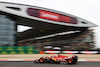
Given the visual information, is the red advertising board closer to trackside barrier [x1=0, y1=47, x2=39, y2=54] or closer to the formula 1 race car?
trackside barrier [x1=0, y1=47, x2=39, y2=54]

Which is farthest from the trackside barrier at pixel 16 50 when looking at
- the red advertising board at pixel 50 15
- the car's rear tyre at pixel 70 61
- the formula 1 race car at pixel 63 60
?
the car's rear tyre at pixel 70 61

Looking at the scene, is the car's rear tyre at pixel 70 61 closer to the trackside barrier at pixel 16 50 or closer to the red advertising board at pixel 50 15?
the trackside barrier at pixel 16 50

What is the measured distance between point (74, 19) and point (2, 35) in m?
18.3

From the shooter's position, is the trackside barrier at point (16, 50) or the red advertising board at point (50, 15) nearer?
the trackside barrier at point (16, 50)

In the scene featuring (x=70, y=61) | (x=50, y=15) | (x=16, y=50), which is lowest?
(x=16, y=50)

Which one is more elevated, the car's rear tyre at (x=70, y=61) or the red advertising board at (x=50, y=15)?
the red advertising board at (x=50, y=15)

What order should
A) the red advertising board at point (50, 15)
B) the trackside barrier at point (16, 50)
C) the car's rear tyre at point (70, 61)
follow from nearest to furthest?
the car's rear tyre at point (70, 61), the trackside barrier at point (16, 50), the red advertising board at point (50, 15)

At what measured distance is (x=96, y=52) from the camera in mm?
20797

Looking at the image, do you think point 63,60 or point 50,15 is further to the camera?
point 50,15

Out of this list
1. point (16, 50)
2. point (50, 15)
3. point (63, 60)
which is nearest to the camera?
point (63, 60)

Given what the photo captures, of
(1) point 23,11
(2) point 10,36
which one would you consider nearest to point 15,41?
(2) point 10,36

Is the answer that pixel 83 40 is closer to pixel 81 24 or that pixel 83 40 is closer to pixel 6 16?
pixel 81 24

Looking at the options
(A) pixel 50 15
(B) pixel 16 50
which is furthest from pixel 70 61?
(A) pixel 50 15

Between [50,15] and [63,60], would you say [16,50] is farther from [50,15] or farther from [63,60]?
[63,60]
